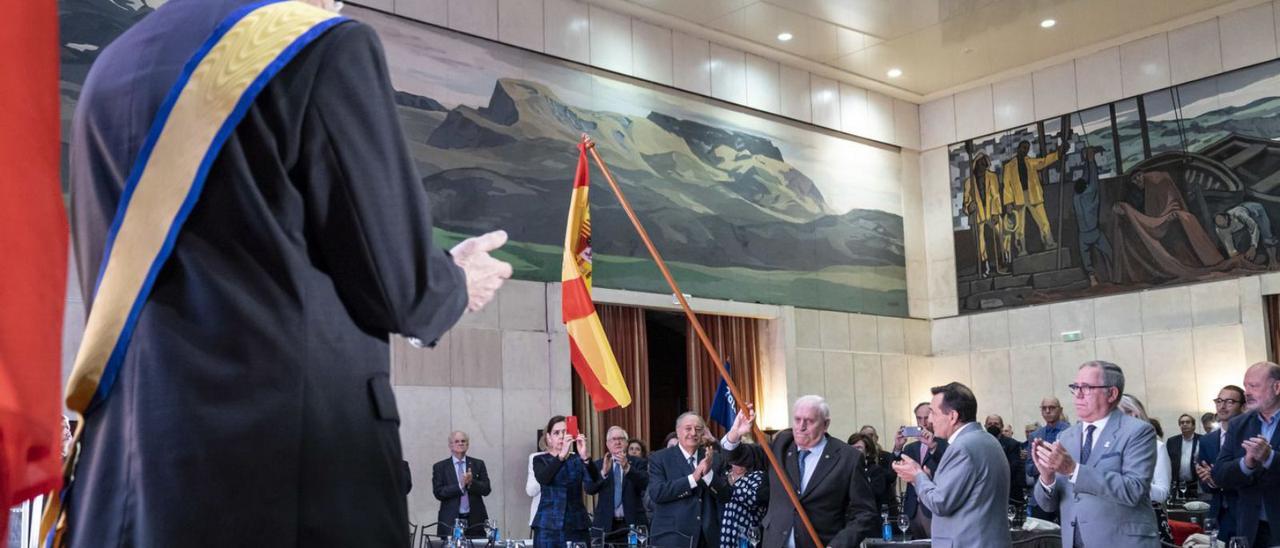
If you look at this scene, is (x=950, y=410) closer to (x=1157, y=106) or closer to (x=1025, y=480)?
(x=1025, y=480)

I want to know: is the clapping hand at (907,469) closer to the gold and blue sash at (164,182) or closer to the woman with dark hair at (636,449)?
the gold and blue sash at (164,182)

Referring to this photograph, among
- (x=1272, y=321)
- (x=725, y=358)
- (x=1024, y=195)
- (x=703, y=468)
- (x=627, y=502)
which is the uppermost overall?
(x=1024, y=195)

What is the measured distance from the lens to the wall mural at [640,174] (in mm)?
16750

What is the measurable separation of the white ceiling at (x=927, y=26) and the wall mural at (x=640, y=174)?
138 cm

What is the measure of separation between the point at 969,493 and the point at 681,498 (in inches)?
162

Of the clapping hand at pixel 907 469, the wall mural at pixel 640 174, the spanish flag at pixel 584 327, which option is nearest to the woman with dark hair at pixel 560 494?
the spanish flag at pixel 584 327

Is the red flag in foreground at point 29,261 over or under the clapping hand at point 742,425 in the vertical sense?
over

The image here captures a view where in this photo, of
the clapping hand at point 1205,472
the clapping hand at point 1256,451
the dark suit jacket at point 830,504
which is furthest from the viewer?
the clapping hand at point 1205,472

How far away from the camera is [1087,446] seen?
21.7 ft

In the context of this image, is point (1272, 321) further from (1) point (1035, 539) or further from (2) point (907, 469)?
(2) point (907, 469)

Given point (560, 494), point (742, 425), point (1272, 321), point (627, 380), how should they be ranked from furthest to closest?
point (627, 380)
point (1272, 321)
point (560, 494)
point (742, 425)

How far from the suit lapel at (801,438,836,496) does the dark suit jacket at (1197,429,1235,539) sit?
2.91 meters

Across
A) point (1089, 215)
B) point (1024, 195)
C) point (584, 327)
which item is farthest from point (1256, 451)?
point (1024, 195)

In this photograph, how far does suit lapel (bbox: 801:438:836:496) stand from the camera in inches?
308
